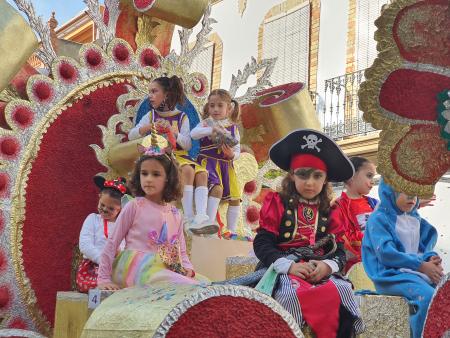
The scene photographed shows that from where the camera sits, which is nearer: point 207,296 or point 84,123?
point 207,296

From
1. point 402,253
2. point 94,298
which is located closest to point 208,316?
point 94,298

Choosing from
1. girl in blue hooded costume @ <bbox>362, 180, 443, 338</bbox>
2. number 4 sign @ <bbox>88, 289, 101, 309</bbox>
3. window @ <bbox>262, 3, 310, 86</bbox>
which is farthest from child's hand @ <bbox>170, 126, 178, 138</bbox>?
window @ <bbox>262, 3, 310, 86</bbox>

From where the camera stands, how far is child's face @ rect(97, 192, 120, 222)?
3600 mm

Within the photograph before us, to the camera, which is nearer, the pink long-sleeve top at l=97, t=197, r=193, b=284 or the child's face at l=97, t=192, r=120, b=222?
the pink long-sleeve top at l=97, t=197, r=193, b=284

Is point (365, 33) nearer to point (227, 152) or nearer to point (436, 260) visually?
point (227, 152)

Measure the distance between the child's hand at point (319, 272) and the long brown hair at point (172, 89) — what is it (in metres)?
1.72

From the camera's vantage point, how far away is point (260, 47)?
43.5 feet

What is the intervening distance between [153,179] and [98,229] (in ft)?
2.52

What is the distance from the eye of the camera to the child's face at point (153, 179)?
9.77 ft

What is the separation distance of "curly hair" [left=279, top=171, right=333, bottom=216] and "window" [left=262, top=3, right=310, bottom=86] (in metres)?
→ 9.31

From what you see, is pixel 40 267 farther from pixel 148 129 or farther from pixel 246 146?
pixel 246 146

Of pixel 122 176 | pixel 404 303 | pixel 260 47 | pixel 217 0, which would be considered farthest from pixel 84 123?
pixel 217 0

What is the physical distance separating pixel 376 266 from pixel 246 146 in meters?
1.97

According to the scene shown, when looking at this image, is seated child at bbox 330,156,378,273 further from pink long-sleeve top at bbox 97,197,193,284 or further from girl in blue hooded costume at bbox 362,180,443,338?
pink long-sleeve top at bbox 97,197,193,284
